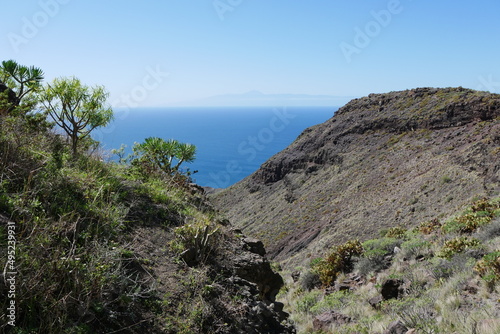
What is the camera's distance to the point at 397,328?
4.74m

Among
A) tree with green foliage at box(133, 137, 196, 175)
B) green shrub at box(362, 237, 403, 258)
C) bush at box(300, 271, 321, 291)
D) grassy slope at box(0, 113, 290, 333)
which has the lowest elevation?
green shrub at box(362, 237, 403, 258)

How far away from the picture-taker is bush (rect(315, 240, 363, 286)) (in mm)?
10150

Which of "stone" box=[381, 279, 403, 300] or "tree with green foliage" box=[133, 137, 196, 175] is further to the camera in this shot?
"tree with green foliage" box=[133, 137, 196, 175]

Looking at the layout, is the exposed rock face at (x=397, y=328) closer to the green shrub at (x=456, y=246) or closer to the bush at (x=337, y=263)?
the green shrub at (x=456, y=246)

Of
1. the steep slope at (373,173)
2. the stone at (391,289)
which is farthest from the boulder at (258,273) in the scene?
the steep slope at (373,173)

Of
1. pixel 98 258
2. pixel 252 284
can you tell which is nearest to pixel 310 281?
pixel 252 284

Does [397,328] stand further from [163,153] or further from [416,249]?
[163,153]

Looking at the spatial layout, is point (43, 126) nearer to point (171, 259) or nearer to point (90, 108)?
point (90, 108)

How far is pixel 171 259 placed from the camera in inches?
171

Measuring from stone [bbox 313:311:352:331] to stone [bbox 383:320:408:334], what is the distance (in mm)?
→ 1358

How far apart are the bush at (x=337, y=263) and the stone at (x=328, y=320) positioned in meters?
3.63

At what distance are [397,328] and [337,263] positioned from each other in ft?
19.0

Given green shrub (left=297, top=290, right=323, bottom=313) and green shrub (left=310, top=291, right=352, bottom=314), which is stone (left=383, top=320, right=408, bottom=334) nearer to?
green shrub (left=310, top=291, right=352, bottom=314)
